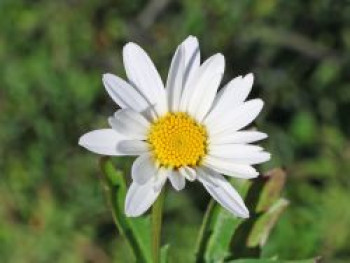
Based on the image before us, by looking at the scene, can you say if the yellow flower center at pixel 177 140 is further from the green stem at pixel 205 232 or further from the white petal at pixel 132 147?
the green stem at pixel 205 232

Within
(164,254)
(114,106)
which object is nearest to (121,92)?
(164,254)

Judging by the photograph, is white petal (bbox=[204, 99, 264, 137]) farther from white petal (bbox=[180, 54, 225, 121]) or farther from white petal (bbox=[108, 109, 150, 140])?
white petal (bbox=[108, 109, 150, 140])

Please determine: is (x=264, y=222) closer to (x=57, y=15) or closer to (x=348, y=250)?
(x=348, y=250)

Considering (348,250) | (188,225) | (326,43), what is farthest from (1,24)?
(348,250)

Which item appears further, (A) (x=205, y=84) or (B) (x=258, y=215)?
(B) (x=258, y=215)

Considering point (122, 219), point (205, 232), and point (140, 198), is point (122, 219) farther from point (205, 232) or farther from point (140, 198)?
point (140, 198)

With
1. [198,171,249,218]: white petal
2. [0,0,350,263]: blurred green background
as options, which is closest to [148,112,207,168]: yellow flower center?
[198,171,249,218]: white petal
